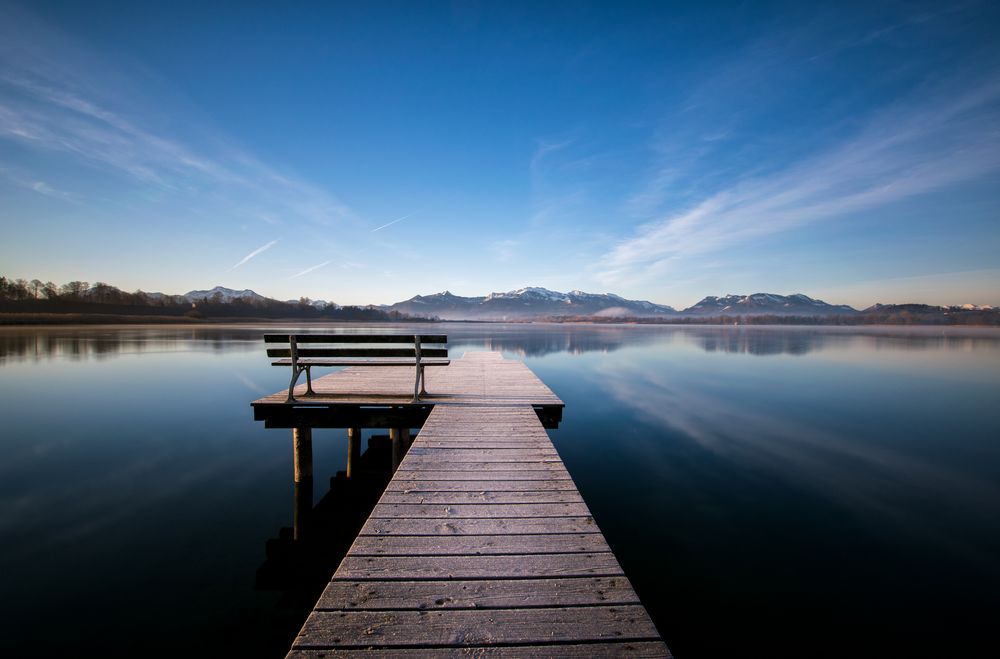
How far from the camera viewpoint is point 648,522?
711 cm

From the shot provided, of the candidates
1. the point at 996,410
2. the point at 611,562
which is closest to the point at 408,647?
the point at 611,562

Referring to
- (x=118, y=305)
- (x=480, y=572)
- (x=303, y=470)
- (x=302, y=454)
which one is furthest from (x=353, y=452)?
(x=118, y=305)

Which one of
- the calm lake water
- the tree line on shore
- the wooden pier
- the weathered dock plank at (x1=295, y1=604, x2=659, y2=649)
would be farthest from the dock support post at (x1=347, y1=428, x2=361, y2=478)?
the tree line on shore

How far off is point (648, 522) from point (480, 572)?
5.44m

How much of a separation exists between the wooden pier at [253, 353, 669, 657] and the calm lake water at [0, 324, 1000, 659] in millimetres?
2620

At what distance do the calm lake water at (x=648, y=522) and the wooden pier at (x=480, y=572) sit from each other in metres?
2.62

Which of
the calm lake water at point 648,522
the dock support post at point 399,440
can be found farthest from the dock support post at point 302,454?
the dock support post at point 399,440

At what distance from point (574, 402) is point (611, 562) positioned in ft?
44.4

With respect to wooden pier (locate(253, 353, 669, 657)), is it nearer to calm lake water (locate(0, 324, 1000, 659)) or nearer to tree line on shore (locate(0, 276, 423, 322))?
calm lake water (locate(0, 324, 1000, 659))

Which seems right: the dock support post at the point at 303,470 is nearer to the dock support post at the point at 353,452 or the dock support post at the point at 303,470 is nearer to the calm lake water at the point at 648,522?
the calm lake water at the point at 648,522

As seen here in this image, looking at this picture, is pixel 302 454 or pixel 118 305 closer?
pixel 302 454

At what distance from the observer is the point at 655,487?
8.43m

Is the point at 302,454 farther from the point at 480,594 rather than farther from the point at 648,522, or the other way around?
the point at 480,594

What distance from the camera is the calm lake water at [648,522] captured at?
4719 millimetres
